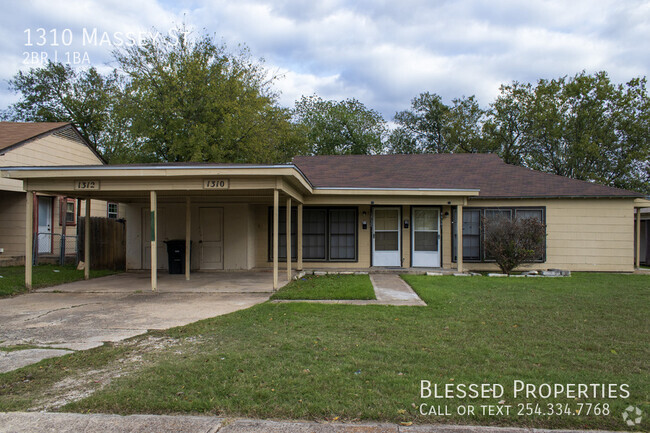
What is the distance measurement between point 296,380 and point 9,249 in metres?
15.2

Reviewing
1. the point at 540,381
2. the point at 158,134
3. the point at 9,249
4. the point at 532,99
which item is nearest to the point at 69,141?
the point at 9,249

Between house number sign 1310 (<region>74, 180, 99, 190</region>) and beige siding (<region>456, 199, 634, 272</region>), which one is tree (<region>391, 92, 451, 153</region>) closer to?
beige siding (<region>456, 199, 634, 272</region>)

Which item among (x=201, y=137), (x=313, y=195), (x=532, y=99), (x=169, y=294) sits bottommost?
(x=169, y=294)

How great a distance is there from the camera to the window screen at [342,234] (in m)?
13.4

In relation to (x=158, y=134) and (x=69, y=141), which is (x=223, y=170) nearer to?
(x=69, y=141)

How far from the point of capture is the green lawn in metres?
3.34

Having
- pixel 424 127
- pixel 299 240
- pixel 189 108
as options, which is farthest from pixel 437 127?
pixel 299 240

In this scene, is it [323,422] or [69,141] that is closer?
[323,422]

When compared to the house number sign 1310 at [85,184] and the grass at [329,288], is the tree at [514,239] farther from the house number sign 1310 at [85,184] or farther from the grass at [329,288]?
the house number sign 1310 at [85,184]

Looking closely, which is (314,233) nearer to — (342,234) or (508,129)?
(342,234)

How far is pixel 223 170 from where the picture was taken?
Result: 8523 millimetres

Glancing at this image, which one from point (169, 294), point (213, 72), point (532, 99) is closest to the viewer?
point (169, 294)

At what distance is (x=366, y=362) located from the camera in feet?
14.2

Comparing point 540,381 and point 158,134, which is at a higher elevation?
point 158,134
